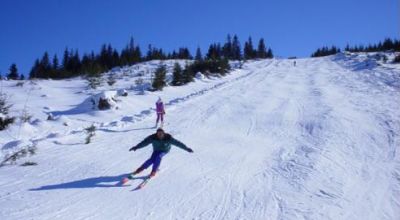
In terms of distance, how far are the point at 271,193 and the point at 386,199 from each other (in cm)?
238

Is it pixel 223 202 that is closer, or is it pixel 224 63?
pixel 223 202

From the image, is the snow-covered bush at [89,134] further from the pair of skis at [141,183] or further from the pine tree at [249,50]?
the pine tree at [249,50]

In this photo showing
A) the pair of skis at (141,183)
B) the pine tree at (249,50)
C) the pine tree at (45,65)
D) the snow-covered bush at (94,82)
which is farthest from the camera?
the pine tree at (249,50)

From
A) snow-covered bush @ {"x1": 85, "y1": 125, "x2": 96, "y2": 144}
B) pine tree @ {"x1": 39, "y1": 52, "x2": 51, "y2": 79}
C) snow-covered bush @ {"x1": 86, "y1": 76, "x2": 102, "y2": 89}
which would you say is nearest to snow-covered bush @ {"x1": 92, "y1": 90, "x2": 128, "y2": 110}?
snow-covered bush @ {"x1": 85, "y1": 125, "x2": 96, "y2": 144}

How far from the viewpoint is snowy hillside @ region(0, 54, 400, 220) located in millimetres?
7316

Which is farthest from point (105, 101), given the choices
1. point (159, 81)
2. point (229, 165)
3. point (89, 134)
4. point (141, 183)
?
point (141, 183)

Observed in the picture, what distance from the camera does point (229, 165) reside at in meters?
10.3

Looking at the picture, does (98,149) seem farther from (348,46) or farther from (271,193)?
(348,46)

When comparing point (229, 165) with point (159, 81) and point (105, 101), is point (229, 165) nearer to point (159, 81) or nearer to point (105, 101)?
point (105, 101)

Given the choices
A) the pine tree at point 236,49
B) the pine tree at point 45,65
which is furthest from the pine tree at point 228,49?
the pine tree at point 45,65

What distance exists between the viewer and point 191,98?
2339 cm

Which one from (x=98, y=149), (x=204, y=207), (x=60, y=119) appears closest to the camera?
(x=204, y=207)

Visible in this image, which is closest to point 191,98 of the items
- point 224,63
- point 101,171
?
point 101,171

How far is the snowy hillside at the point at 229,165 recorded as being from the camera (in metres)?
7.32
